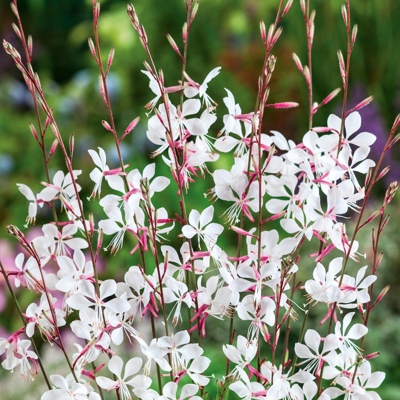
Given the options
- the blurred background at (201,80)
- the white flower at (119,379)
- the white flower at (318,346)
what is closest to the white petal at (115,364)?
the white flower at (119,379)

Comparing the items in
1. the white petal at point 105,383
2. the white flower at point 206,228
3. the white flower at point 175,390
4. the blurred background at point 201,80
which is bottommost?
the blurred background at point 201,80

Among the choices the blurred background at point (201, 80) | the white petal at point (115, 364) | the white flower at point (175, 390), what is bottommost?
the blurred background at point (201, 80)

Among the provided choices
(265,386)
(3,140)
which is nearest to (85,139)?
(3,140)

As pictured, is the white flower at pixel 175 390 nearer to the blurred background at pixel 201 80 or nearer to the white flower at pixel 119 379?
the white flower at pixel 119 379

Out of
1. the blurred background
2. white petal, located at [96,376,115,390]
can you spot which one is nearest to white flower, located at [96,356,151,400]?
white petal, located at [96,376,115,390]

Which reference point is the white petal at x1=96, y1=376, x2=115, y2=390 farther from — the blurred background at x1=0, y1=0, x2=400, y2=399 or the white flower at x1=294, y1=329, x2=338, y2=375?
the blurred background at x1=0, y1=0, x2=400, y2=399

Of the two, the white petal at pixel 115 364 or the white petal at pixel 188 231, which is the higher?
the white petal at pixel 188 231

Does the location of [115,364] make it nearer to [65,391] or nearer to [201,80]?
[65,391]

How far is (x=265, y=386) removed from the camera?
43 cm

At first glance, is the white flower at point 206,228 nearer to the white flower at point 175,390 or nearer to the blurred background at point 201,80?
the white flower at point 175,390

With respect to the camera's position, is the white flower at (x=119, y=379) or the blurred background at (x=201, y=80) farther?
the blurred background at (x=201, y=80)

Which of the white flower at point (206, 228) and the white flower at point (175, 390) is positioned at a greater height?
the white flower at point (206, 228)

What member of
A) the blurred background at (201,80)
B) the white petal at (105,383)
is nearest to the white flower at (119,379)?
the white petal at (105,383)

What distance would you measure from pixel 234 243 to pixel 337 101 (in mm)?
544
